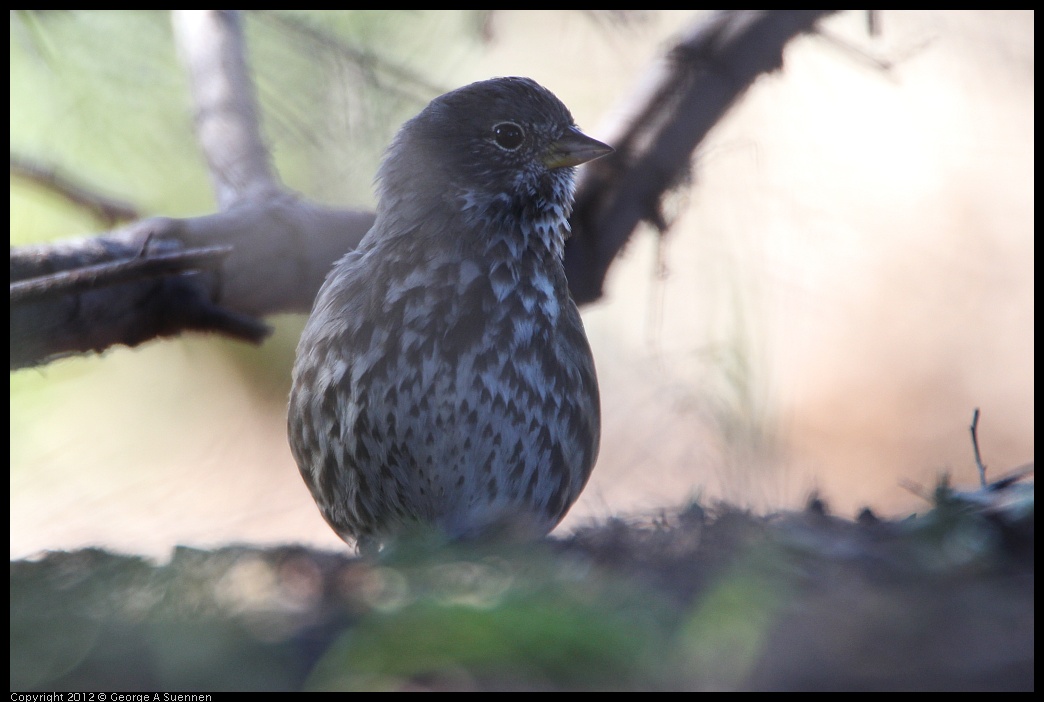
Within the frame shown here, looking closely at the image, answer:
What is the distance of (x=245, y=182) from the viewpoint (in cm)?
446

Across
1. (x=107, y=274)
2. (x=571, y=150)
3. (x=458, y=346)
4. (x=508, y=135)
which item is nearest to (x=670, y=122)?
(x=571, y=150)

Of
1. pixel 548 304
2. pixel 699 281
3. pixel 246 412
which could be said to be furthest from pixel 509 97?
pixel 246 412

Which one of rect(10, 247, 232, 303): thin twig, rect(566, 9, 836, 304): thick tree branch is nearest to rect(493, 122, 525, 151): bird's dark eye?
rect(566, 9, 836, 304): thick tree branch

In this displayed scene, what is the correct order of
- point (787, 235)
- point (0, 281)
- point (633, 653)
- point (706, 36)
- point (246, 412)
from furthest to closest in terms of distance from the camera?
point (246, 412) → point (706, 36) → point (787, 235) → point (0, 281) → point (633, 653)

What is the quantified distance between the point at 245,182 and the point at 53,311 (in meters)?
1.24

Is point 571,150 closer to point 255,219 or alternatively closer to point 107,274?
point 255,219

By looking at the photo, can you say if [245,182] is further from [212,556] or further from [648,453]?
[212,556]

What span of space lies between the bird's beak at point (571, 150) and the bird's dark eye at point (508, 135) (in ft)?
0.37

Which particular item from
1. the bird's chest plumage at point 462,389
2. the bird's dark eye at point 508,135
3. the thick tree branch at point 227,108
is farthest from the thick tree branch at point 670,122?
the thick tree branch at point 227,108

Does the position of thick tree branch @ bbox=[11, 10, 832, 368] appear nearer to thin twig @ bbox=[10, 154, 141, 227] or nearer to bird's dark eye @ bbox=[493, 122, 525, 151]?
thin twig @ bbox=[10, 154, 141, 227]

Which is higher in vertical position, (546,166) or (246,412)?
(546,166)

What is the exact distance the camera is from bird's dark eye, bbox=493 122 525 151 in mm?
3500

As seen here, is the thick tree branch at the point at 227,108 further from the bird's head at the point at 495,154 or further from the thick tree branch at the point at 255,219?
the bird's head at the point at 495,154

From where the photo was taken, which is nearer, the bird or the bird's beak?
the bird
